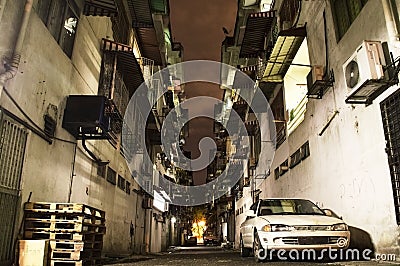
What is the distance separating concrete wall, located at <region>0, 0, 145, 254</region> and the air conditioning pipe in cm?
9

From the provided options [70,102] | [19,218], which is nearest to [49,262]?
[19,218]

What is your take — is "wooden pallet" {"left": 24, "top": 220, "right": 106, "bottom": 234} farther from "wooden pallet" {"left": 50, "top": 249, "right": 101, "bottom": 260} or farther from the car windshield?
the car windshield

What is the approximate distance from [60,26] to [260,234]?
6849mm

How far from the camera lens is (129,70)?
13.8 m

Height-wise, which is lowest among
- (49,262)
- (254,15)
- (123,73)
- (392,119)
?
(49,262)

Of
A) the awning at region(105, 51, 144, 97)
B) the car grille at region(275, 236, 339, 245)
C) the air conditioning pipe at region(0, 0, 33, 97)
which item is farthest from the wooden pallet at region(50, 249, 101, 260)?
the awning at region(105, 51, 144, 97)

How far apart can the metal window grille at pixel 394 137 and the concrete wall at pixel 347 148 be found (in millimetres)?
137

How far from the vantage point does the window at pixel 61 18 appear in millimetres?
7422

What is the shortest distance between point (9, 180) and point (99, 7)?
234 inches

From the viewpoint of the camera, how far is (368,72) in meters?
6.36

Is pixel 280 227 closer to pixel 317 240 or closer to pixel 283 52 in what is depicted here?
pixel 317 240

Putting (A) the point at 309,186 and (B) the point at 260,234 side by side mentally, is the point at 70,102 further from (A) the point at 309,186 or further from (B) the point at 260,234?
(A) the point at 309,186

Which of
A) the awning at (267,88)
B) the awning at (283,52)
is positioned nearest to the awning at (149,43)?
the awning at (267,88)

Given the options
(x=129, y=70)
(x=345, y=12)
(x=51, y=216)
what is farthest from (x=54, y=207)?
(x=345, y=12)
